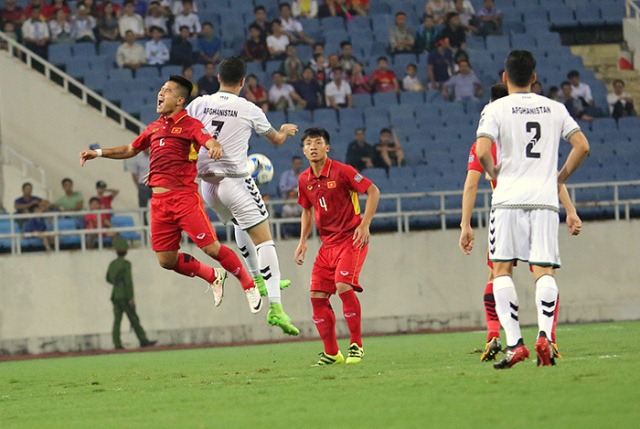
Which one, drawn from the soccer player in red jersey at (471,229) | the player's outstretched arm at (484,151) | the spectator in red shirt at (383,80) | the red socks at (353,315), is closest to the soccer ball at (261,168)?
the red socks at (353,315)

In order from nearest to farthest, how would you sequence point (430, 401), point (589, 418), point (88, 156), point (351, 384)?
point (589, 418)
point (430, 401)
point (351, 384)
point (88, 156)

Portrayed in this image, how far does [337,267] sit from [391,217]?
32.9 feet

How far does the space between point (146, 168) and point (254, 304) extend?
405 inches

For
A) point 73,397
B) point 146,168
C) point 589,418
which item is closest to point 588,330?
point 146,168

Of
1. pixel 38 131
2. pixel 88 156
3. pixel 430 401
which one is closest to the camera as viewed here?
pixel 430 401

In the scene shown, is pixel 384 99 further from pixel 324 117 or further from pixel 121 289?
pixel 121 289

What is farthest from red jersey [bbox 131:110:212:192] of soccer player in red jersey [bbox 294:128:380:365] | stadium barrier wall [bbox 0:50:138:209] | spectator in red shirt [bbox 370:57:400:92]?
spectator in red shirt [bbox 370:57:400:92]

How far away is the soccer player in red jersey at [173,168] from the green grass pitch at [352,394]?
1339 mm

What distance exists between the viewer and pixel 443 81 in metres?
25.3

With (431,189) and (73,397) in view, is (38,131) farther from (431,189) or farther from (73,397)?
(73,397)

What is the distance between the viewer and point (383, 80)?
2522 cm

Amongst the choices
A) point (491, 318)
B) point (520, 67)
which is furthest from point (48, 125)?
point (520, 67)

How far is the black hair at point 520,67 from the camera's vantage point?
9.68 m

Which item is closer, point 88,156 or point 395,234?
point 88,156
